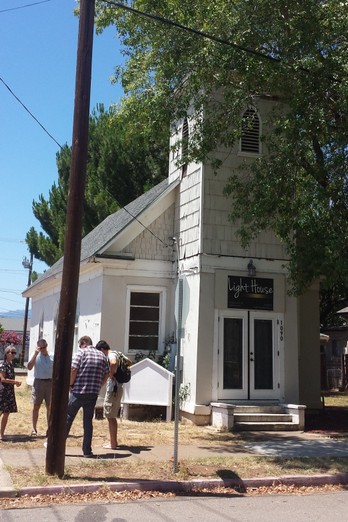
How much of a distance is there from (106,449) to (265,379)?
5.00 m

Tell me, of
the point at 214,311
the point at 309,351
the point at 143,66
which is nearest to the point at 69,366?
the point at 214,311

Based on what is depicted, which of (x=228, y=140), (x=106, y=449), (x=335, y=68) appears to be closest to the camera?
(x=106, y=449)

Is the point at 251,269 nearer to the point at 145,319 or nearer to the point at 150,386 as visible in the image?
the point at 145,319

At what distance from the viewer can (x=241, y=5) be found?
35.9 feet

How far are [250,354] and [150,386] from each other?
A: 7.90 ft

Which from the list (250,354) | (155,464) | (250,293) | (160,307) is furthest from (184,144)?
(155,464)

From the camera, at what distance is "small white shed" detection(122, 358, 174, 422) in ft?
41.5

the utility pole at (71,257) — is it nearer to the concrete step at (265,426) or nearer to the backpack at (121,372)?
the backpack at (121,372)

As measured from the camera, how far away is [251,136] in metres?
14.0

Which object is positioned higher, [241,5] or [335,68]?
[241,5]

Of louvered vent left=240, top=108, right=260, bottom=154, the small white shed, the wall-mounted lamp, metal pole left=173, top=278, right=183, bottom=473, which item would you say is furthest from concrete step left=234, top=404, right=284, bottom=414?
louvered vent left=240, top=108, right=260, bottom=154

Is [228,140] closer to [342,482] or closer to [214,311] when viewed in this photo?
[214,311]

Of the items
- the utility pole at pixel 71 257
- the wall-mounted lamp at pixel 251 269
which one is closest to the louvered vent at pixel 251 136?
the wall-mounted lamp at pixel 251 269

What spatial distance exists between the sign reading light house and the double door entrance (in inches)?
7.6
